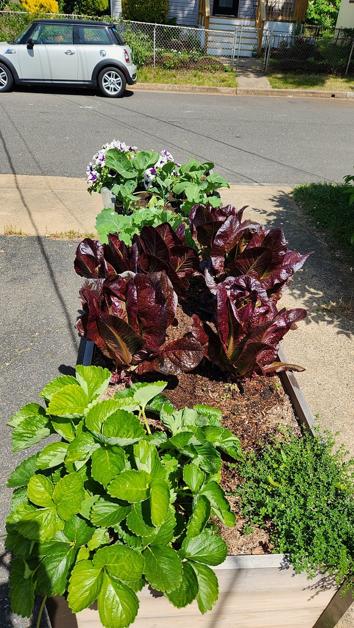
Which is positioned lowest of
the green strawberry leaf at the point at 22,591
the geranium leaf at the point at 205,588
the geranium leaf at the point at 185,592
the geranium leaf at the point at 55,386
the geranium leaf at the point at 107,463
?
the green strawberry leaf at the point at 22,591

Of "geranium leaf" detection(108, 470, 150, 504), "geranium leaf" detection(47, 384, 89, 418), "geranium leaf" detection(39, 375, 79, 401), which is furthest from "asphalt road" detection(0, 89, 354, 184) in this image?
"geranium leaf" detection(108, 470, 150, 504)

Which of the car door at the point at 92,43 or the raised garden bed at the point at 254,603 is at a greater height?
the car door at the point at 92,43

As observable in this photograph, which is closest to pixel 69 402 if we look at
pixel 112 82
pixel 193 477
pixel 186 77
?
pixel 193 477

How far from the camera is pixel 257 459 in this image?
95.5 inches

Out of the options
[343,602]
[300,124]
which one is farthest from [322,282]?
[300,124]

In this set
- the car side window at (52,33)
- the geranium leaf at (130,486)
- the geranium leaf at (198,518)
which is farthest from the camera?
the car side window at (52,33)

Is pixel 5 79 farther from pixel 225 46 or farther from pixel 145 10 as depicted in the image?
pixel 225 46

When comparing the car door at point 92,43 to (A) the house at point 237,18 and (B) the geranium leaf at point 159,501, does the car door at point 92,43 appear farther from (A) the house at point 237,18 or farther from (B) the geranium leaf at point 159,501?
(B) the geranium leaf at point 159,501

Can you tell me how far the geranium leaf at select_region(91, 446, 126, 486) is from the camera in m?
1.65

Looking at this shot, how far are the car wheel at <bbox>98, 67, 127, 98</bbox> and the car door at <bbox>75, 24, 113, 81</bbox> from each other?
17.0 inches

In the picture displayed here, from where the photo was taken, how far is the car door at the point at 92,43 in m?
11.8

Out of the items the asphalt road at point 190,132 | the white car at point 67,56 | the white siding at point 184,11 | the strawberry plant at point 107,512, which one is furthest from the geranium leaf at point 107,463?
the white siding at point 184,11

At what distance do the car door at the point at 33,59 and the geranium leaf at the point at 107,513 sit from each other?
1259cm

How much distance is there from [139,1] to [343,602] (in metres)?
20.8
